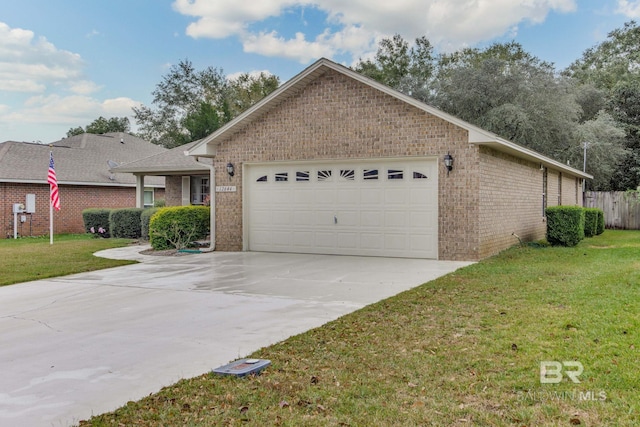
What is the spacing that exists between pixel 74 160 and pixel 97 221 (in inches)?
184

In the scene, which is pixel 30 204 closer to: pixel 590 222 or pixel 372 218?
pixel 372 218

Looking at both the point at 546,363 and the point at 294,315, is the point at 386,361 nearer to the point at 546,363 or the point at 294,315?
the point at 546,363

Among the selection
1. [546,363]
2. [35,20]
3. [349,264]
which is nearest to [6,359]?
[546,363]

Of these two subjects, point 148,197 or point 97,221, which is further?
point 148,197

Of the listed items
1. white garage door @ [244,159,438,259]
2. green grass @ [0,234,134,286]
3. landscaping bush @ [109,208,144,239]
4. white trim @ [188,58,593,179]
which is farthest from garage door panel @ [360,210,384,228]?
landscaping bush @ [109,208,144,239]

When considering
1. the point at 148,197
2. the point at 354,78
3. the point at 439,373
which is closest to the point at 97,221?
the point at 148,197

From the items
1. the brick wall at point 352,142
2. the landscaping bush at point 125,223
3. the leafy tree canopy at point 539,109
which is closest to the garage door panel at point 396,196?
the brick wall at point 352,142

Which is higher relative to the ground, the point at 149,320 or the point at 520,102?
the point at 520,102

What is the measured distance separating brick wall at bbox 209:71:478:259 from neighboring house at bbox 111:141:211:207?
436 cm

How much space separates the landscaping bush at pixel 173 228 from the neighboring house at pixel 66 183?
27.1 feet

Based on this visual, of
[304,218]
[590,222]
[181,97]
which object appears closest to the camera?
[304,218]

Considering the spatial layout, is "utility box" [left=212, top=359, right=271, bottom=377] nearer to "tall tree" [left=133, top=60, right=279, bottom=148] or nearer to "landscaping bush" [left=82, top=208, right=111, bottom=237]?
"landscaping bush" [left=82, top=208, right=111, bottom=237]

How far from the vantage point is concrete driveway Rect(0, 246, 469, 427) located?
13.1ft

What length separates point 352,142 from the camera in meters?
12.6
